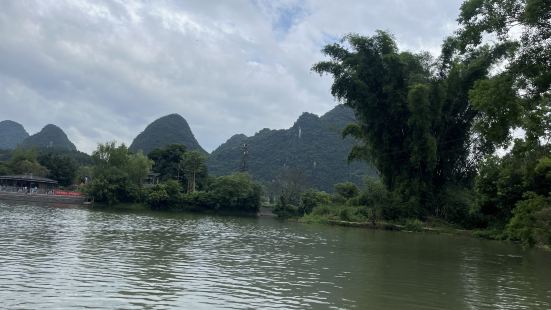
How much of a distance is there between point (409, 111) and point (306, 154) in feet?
207

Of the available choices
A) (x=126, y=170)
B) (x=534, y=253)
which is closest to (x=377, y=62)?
(x=534, y=253)

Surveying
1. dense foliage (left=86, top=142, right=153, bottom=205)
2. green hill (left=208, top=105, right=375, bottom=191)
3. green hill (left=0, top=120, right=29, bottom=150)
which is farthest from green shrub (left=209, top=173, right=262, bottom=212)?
green hill (left=0, top=120, right=29, bottom=150)

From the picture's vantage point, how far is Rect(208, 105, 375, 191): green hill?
286ft

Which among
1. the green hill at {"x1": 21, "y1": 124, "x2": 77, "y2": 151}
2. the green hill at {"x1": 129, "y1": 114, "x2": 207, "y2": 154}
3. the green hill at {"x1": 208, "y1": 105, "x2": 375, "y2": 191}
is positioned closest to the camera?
the green hill at {"x1": 208, "y1": 105, "x2": 375, "y2": 191}

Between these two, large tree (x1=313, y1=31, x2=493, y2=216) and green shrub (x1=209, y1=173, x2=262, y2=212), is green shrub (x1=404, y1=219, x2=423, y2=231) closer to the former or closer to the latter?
large tree (x1=313, y1=31, x2=493, y2=216)

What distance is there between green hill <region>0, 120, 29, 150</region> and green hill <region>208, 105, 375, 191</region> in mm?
100832

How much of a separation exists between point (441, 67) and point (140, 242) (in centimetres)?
2551

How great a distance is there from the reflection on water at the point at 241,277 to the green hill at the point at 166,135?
96717 millimetres

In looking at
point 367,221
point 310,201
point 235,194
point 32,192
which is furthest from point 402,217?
point 32,192

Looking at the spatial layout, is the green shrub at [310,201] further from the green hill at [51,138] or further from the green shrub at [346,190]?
the green hill at [51,138]

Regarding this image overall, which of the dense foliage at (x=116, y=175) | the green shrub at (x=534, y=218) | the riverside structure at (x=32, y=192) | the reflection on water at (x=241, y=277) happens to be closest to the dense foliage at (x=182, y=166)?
the dense foliage at (x=116, y=175)

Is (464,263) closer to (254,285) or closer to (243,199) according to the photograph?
(254,285)

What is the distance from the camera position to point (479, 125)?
1261 centimetres

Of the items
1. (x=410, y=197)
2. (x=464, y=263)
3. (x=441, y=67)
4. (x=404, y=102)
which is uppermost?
(x=441, y=67)
